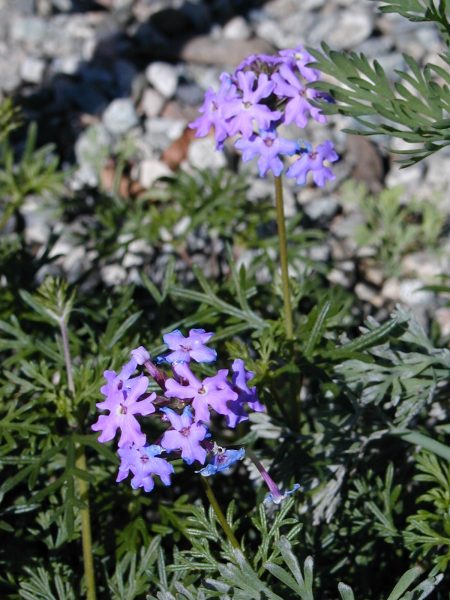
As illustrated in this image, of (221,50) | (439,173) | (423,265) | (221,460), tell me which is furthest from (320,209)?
(221,460)

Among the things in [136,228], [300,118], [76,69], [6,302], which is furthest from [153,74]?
[300,118]

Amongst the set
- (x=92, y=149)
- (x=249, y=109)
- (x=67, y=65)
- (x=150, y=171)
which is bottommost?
(x=150, y=171)

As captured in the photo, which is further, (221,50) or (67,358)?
(221,50)

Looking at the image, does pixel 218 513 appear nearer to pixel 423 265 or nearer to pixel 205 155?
pixel 423 265

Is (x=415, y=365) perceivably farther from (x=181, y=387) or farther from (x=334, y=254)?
(x=334, y=254)

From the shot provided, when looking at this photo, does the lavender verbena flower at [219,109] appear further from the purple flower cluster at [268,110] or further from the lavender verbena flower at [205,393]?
the lavender verbena flower at [205,393]

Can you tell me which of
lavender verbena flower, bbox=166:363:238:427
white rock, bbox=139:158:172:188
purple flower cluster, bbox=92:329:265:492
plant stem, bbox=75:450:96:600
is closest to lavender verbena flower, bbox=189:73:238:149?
purple flower cluster, bbox=92:329:265:492
